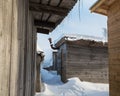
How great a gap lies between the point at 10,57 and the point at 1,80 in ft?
0.93

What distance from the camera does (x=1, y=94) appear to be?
5.31ft

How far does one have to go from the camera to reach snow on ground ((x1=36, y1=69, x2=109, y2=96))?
1475cm

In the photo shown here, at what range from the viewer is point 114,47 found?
806 cm

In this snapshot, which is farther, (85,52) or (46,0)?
(85,52)

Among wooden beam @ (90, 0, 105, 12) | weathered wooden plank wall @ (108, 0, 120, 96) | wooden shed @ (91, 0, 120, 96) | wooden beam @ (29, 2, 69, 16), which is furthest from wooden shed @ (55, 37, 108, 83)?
wooden beam @ (29, 2, 69, 16)

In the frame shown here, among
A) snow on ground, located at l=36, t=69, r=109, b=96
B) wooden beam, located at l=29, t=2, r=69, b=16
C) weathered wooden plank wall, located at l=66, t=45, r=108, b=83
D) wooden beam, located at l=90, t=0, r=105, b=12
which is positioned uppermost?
wooden beam, located at l=90, t=0, r=105, b=12

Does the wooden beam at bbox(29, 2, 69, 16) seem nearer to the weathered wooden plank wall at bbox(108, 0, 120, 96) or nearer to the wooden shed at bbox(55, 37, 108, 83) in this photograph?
the weathered wooden plank wall at bbox(108, 0, 120, 96)

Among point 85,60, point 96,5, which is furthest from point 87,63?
point 96,5

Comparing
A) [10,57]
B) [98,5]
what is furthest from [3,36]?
[98,5]

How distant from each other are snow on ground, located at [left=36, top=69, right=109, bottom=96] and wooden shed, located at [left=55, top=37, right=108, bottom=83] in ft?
2.85

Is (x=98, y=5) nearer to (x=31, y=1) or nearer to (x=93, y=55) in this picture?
(x=31, y=1)

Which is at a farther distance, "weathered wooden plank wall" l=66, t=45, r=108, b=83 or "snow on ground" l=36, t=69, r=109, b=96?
"weathered wooden plank wall" l=66, t=45, r=108, b=83

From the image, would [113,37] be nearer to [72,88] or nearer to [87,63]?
[72,88]

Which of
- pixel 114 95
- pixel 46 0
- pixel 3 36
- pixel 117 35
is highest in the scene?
pixel 46 0
